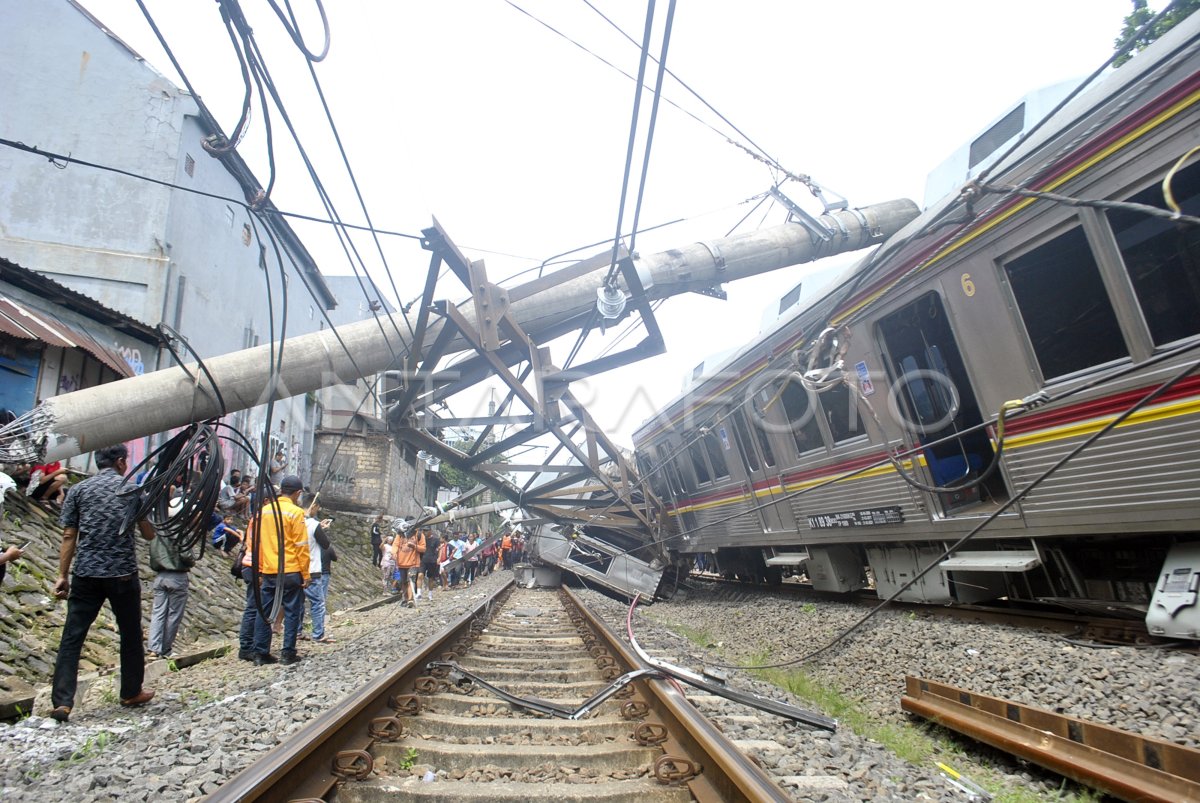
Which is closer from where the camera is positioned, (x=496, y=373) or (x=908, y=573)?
(x=908, y=573)

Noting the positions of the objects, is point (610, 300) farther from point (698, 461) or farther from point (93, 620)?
point (93, 620)

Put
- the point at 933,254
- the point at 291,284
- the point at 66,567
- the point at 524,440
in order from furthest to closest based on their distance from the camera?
the point at 291,284
the point at 524,440
the point at 933,254
the point at 66,567

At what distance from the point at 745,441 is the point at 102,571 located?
290 inches

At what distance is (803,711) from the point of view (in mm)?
4133

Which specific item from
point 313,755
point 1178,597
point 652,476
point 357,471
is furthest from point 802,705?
point 357,471

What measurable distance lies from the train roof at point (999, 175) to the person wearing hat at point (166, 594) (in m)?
5.89

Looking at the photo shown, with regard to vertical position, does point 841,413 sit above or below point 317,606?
above

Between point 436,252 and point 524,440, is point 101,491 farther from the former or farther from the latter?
point 524,440

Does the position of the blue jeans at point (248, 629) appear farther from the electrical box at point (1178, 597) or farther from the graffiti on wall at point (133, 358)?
the graffiti on wall at point (133, 358)

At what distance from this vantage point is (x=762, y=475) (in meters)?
9.27

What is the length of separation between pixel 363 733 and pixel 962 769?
9.78 ft

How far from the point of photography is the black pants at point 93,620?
13.8 ft

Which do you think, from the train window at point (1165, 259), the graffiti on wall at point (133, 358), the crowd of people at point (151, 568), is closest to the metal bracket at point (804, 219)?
the train window at point (1165, 259)

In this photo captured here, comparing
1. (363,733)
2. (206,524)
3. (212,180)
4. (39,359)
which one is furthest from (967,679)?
(212,180)
